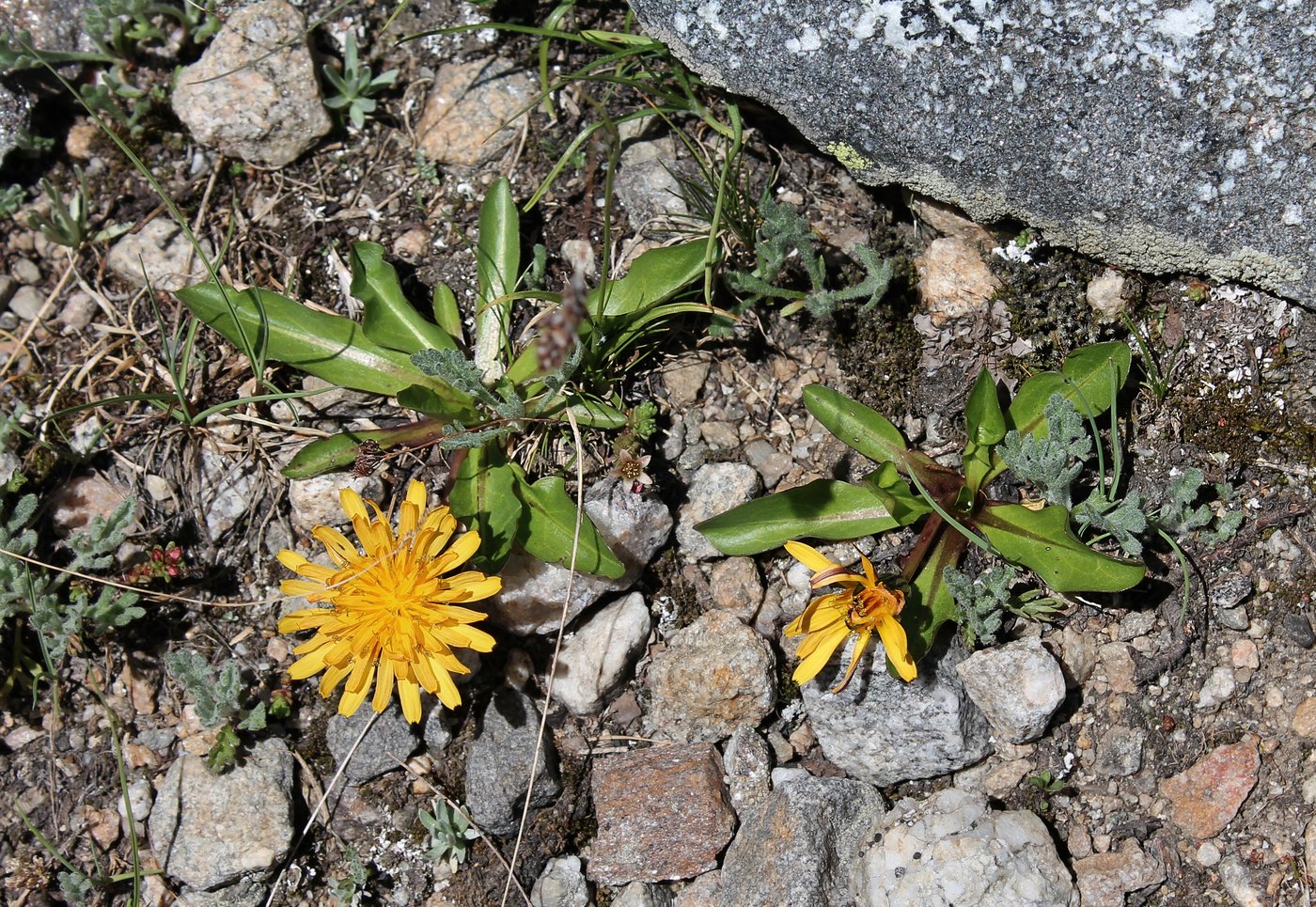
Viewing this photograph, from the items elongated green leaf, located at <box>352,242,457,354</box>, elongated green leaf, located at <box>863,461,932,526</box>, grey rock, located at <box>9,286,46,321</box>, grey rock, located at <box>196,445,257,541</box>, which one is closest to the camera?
elongated green leaf, located at <box>863,461,932,526</box>

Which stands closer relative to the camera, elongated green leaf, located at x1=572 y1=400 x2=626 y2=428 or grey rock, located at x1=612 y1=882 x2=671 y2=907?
grey rock, located at x1=612 y1=882 x2=671 y2=907

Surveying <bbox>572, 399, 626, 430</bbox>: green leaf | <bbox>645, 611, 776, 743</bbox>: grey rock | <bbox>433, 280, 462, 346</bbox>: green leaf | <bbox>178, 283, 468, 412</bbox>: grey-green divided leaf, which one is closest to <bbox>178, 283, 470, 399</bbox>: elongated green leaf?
<bbox>178, 283, 468, 412</bbox>: grey-green divided leaf

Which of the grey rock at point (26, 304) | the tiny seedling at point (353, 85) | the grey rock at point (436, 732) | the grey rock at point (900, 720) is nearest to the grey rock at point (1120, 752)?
the grey rock at point (900, 720)

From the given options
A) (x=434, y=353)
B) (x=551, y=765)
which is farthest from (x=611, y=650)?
(x=434, y=353)

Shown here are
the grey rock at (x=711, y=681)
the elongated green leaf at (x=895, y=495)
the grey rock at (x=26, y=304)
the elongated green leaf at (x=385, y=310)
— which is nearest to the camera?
the elongated green leaf at (x=895, y=495)

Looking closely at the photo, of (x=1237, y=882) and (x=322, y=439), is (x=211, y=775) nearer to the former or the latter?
(x=322, y=439)

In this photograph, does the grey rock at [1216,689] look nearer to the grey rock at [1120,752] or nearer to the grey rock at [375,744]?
the grey rock at [1120,752]

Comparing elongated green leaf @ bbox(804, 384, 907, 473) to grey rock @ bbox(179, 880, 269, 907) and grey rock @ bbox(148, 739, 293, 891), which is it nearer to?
grey rock @ bbox(148, 739, 293, 891)
